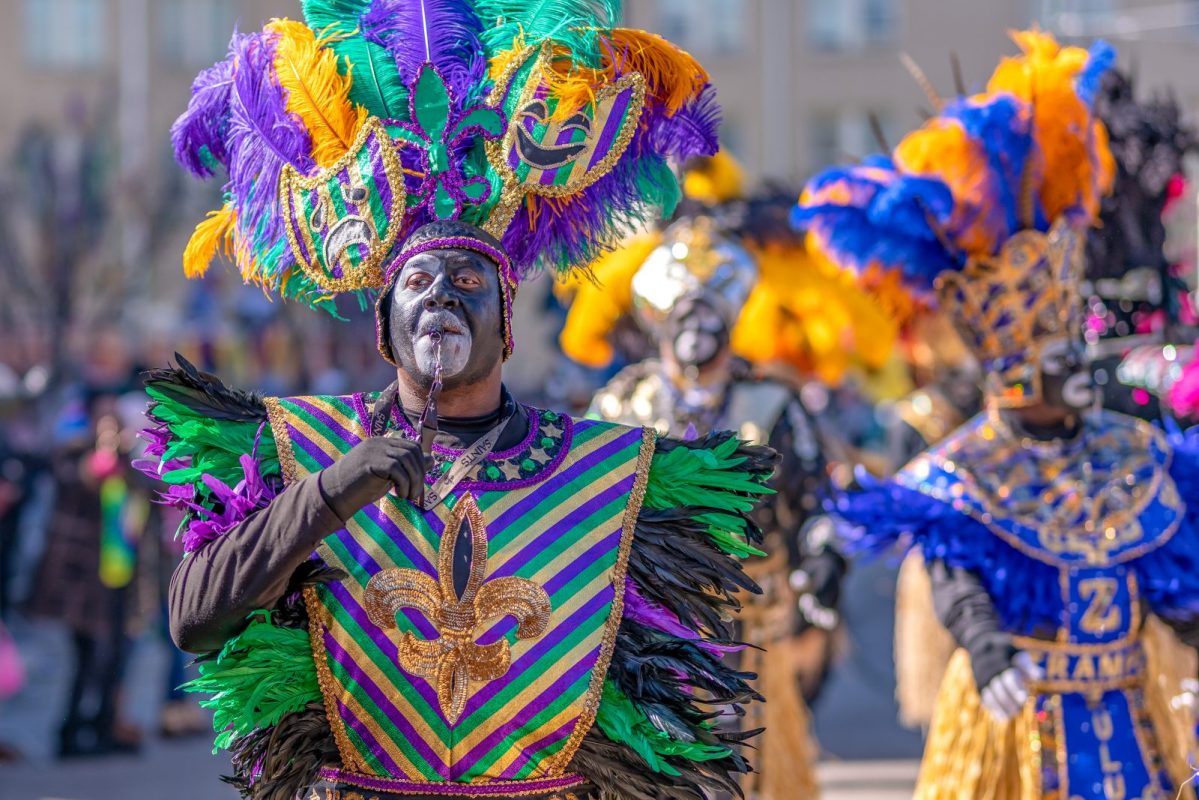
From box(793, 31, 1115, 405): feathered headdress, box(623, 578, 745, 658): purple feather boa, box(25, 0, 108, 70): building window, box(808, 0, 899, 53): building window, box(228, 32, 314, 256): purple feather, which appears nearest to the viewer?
box(623, 578, 745, 658): purple feather boa

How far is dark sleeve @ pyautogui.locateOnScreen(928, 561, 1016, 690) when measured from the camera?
4.98 meters

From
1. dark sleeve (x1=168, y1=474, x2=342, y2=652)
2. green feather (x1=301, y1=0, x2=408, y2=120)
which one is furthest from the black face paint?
dark sleeve (x1=168, y1=474, x2=342, y2=652)

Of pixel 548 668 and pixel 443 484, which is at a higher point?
pixel 443 484

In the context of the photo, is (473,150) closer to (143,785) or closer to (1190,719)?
(1190,719)

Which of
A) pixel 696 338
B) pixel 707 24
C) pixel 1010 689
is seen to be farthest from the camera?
pixel 707 24

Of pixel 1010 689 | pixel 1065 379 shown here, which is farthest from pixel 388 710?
pixel 1065 379

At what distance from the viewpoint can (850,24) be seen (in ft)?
113

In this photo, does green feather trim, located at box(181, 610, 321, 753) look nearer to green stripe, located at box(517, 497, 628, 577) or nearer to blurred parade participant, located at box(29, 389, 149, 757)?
green stripe, located at box(517, 497, 628, 577)

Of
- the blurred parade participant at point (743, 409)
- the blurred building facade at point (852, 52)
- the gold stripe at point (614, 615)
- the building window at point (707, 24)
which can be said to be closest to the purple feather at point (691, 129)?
the gold stripe at point (614, 615)

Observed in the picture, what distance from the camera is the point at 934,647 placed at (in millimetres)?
8414

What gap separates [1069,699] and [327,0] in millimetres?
2870

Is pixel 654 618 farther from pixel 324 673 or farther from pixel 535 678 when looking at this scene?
pixel 324 673

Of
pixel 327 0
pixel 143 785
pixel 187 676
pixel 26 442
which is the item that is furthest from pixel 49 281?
pixel 327 0

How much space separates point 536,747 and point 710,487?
642 mm
